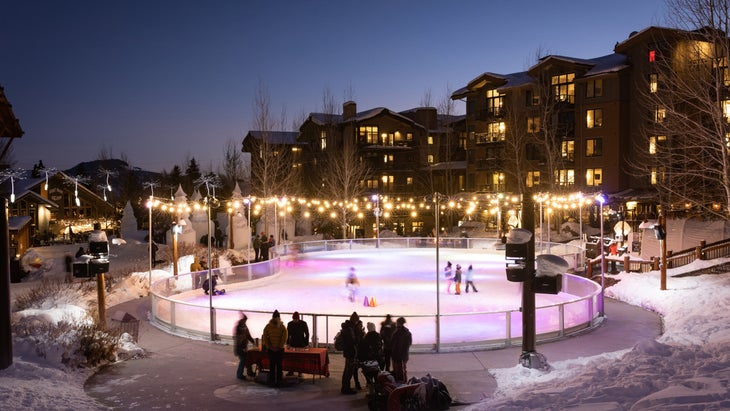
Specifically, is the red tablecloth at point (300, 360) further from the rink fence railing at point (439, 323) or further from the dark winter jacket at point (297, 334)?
the rink fence railing at point (439, 323)

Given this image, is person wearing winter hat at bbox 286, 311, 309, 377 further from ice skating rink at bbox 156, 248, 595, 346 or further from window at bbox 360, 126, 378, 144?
window at bbox 360, 126, 378, 144

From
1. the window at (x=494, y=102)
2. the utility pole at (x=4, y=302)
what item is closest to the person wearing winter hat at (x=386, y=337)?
the utility pole at (x=4, y=302)

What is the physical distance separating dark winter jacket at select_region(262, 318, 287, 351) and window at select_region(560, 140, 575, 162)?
4707 centimetres

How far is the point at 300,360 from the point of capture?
12508mm

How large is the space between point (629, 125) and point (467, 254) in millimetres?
21090

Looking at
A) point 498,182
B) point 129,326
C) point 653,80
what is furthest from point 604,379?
point 498,182

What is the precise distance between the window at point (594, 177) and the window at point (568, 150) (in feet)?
6.46

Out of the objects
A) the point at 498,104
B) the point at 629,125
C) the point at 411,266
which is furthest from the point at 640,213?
the point at 411,266

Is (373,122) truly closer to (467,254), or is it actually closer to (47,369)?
(467,254)

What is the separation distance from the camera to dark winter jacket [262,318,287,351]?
39.3ft

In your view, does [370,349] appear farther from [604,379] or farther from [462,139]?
[462,139]

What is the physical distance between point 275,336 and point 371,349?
1940 millimetres

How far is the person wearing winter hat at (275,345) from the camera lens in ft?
39.4

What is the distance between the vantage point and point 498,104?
2383 inches
